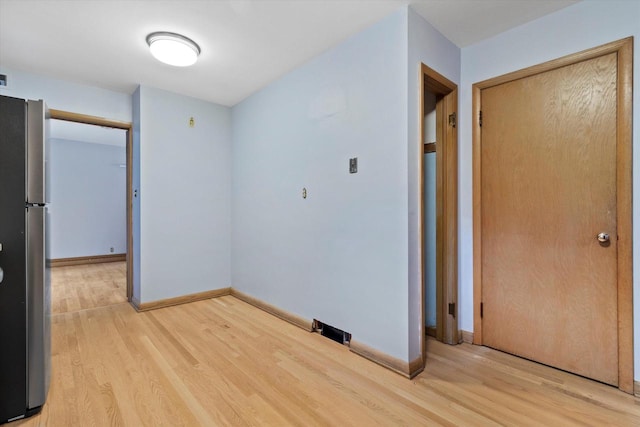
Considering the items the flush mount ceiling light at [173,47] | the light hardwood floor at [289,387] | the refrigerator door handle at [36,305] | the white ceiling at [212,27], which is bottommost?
the light hardwood floor at [289,387]

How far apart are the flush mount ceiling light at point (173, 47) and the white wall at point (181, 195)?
3.52 ft

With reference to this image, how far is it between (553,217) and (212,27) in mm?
2725

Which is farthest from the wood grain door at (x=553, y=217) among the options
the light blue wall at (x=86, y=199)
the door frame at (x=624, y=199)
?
the light blue wall at (x=86, y=199)

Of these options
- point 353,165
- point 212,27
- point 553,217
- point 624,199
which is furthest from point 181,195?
point 624,199

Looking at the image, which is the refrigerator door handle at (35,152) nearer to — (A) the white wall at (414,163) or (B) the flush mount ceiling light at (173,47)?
(B) the flush mount ceiling light at (173,47)

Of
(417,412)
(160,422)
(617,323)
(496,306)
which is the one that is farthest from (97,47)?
(617,323)

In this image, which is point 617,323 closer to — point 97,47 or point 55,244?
point 97,47

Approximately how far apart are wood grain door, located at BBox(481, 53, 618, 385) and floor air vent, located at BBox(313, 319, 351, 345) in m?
1.09

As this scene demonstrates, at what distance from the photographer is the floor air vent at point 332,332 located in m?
2.41

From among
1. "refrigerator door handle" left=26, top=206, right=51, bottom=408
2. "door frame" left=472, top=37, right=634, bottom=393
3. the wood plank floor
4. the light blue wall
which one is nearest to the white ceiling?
"door frame" left=472, top=37, right=634, bottom=393

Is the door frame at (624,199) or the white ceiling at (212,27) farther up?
the white ceiling at (212,27)

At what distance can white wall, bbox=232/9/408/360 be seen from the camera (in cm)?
205

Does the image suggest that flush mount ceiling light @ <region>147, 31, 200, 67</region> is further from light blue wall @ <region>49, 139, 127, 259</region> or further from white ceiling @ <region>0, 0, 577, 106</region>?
light blue wall @ <region>49, 139, 127, 259</region>

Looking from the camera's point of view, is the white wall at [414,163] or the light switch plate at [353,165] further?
the light switch plate at [353,165]
